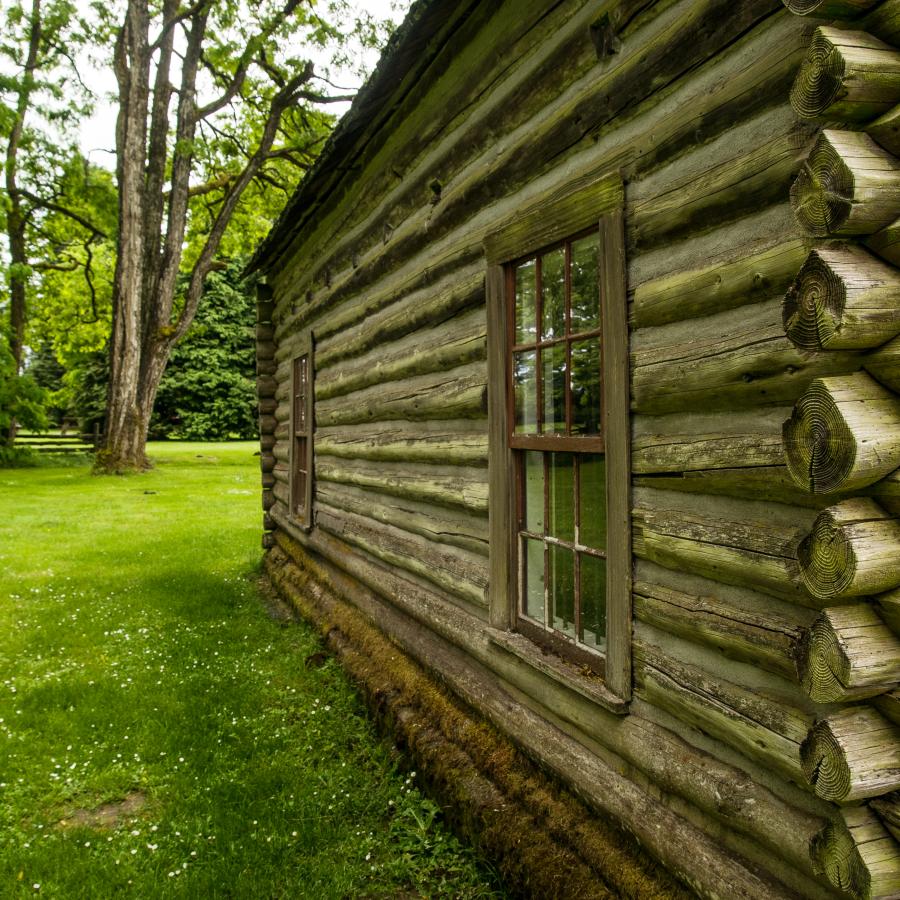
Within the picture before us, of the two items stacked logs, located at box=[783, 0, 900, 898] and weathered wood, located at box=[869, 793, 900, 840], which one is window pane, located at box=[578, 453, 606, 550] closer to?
stacked logs, located at box=[783, 0, 900, 898]

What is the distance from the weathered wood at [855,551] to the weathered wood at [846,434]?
0.07 metres

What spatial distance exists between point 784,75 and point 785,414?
990 mm

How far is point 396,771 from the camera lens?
4168 millimetres

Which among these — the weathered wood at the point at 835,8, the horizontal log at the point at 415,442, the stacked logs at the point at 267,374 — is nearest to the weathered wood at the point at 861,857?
the weathered wood at the point at 835,8

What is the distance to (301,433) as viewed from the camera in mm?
8516

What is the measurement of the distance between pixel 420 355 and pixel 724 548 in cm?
283

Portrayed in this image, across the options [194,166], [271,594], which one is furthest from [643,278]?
[194,166]

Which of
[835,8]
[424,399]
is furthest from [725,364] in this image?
[424,399]

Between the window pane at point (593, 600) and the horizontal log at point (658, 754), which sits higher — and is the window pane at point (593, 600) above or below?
above

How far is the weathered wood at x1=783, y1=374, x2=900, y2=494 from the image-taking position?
1516 mm

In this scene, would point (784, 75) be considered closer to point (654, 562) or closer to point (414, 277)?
point (654, 562)

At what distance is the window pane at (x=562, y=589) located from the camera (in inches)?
126

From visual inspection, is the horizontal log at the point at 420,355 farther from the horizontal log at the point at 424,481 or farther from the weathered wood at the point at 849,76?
the weathered wood at the point at 849,76

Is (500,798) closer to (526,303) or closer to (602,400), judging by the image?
(602,400)
